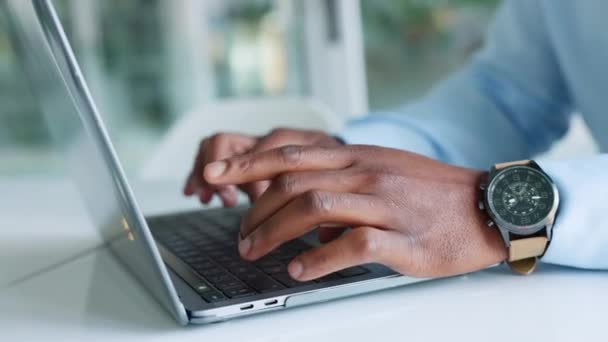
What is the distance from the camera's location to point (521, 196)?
1.91 ft

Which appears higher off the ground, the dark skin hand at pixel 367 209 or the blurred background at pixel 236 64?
the dark skin hand at pixel 367 209

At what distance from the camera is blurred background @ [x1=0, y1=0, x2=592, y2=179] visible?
1709 millimetres

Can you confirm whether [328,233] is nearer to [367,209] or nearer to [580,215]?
[367,209]

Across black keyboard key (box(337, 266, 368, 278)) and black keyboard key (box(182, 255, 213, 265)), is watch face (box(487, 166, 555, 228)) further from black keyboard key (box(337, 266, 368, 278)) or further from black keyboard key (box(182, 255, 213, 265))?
black keyboard key (box(182, 255, 213, 265))

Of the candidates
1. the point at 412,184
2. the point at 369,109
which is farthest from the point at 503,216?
the point at 369,109

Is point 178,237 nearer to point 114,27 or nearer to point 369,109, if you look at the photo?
point 369,109

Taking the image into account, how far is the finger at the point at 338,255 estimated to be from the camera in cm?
50

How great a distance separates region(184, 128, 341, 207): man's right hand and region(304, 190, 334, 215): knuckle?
0.88ft

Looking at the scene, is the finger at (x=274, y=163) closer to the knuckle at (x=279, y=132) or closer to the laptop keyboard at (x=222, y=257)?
the laptop keyboard at (x=222, y=257)

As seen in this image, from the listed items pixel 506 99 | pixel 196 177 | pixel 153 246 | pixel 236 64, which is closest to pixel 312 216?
pixel 153 246

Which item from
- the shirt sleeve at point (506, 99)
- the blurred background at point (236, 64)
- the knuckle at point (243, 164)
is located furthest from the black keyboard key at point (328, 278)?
the blurred background at point (236, 64)

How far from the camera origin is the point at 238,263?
59 centimetres

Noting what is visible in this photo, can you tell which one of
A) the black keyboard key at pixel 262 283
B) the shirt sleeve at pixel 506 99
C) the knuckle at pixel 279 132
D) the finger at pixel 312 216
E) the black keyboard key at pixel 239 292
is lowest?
the shirt sleeve at pixel 506 99

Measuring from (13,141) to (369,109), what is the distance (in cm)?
213
